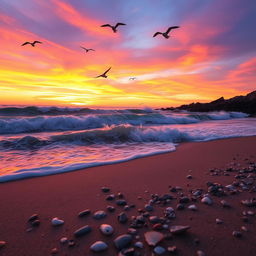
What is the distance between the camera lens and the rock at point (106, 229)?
2235 millimetres

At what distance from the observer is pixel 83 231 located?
225 centimetres

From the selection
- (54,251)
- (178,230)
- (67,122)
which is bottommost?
(54,251)

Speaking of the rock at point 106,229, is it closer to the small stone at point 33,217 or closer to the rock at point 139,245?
the rock at point 139,245

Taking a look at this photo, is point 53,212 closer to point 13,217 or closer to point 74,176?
point 13,217

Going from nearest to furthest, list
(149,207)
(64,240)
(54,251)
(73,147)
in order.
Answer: (54,251) → (64,240) → (149,207) → (73,147)

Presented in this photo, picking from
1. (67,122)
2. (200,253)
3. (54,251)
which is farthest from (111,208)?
(67,122)

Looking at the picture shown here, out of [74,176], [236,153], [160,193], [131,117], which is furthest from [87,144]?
[131,117]

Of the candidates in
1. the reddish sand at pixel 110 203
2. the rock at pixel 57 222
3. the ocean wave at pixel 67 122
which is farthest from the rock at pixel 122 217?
the ocean wave at pixel 67 122

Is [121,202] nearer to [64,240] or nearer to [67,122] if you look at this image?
[64,240]

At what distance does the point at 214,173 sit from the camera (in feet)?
13.8

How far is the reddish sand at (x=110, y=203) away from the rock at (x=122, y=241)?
65 mm

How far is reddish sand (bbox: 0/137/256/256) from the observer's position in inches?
80.8

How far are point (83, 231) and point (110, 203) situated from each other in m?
0.78

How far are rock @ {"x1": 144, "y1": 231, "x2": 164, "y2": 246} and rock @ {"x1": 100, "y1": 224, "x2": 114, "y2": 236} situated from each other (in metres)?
0.41
